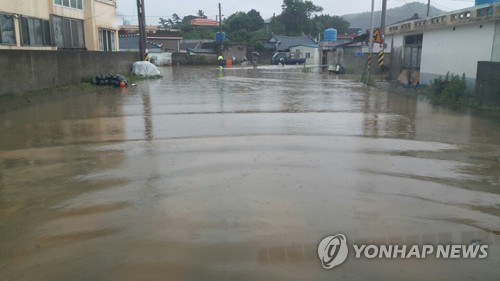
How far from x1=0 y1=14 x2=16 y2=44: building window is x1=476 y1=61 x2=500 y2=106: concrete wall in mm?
19128

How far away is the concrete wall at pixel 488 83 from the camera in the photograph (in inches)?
555

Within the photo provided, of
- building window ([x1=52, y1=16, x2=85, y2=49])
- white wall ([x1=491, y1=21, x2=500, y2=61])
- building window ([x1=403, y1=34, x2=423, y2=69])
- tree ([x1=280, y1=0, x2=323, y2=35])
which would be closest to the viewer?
white wall ([x1=491, y1=21, x2=500, y2=61])

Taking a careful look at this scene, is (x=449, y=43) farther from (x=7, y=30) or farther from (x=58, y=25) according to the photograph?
(x=58, y=25)

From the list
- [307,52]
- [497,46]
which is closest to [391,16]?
[307,52]

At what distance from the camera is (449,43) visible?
19672 mm

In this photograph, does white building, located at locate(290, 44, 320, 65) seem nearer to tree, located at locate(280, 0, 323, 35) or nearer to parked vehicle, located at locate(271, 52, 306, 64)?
parked vehicle, located at locate(271, 52, 306, 64)

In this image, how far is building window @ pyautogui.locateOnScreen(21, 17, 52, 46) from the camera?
20.5 meters

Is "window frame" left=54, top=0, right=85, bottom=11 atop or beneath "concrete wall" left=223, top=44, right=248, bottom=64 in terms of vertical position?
atop

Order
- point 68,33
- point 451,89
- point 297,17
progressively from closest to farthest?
point 451,89 < point 68,33 < point 297,17

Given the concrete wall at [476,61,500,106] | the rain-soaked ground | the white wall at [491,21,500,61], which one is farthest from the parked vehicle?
the rain-soaked ground

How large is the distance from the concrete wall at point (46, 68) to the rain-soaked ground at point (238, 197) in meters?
4.09

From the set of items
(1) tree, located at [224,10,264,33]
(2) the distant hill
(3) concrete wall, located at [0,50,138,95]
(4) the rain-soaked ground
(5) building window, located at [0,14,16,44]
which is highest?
(2) the distant hill

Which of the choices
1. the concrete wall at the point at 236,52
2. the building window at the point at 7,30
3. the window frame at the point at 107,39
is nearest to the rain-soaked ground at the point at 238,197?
the building window at the point at 7,30

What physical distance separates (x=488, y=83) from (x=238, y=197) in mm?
12377
